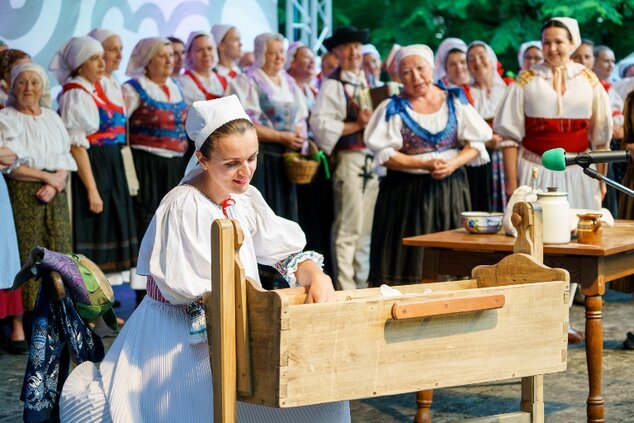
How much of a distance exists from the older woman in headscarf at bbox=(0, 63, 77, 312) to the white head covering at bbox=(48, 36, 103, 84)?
553 millimetres

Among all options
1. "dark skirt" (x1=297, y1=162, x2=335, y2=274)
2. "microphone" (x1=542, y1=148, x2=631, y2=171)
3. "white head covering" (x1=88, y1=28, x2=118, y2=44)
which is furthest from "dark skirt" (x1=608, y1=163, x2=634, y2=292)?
"white head covering" (x1=88, y1=28, x2=118, y2=44)

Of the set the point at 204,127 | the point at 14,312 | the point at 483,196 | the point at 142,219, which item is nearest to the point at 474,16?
the point at 483,196

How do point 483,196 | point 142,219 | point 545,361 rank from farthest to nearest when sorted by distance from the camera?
point 483,196 → point 142,219 → point 545,361

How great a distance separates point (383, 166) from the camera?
5992 millimetres

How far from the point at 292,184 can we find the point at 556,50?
2.38 metres

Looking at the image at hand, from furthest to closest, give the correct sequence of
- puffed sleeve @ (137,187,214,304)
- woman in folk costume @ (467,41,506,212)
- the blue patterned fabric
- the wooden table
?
woman in folk costume @ (467,41,506,212), the wooden table, the blue patterned fabric, puffed sleeve @ (137,187,214,304)

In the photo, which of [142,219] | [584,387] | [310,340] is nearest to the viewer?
[310,340]

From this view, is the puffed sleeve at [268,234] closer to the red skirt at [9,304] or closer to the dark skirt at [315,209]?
the red skirt at [9,304]

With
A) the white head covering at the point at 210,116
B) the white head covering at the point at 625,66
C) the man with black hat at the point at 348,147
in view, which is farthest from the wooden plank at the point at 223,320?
the white head covering at the point at 625,66

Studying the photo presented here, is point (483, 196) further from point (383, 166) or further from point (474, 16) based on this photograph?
point (474, 16)

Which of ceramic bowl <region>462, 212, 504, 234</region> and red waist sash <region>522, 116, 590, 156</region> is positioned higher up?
red waist sash <region>522, 116, 590, 156</region>

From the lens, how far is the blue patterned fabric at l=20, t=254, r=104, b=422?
3461 millimetres

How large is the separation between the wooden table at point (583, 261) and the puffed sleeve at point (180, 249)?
159 cm

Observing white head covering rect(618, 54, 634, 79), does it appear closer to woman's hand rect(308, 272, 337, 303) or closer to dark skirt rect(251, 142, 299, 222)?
dark skirt rect(251, 142, 299, 222)
